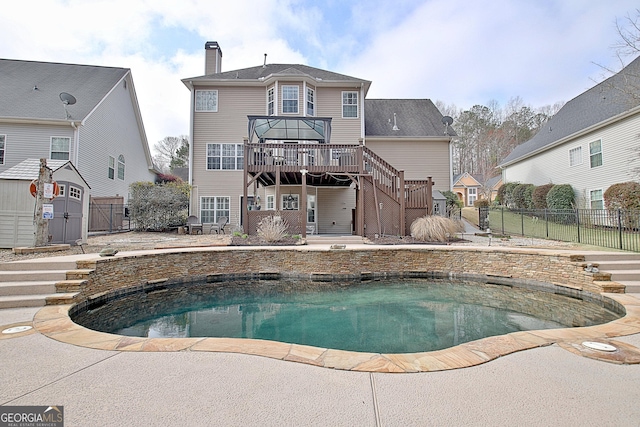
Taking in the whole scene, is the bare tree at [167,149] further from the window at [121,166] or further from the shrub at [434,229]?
the shrub at [434,229]

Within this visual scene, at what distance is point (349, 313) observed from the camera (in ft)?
20.3

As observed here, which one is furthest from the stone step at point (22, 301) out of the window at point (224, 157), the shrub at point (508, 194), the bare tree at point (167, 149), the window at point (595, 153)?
the bare tree at point (167, 149)

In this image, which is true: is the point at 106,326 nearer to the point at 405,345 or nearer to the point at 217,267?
the point at 217,267

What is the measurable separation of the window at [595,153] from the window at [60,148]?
2604 centimetres

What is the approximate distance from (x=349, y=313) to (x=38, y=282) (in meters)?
5.62

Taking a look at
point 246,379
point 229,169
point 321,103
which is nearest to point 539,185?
point 321,103

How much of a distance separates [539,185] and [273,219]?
18173mm

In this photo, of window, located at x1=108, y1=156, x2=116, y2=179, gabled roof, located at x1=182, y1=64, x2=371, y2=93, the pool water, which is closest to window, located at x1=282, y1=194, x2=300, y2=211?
gabled roof, located at x1=182, y1=64, x2=371, y2=93

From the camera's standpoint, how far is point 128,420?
6.42 ft

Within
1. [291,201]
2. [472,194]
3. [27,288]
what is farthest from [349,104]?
[472,194]

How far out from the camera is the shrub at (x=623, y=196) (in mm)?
12242

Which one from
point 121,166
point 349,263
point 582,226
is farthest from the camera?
point 121,166

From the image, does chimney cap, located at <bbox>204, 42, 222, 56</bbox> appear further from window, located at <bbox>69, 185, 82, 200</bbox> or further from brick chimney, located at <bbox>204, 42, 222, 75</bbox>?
window, located at <bbox>69, 185, 82, 200</bbox>

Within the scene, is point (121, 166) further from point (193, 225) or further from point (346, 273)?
point (346, 273)
